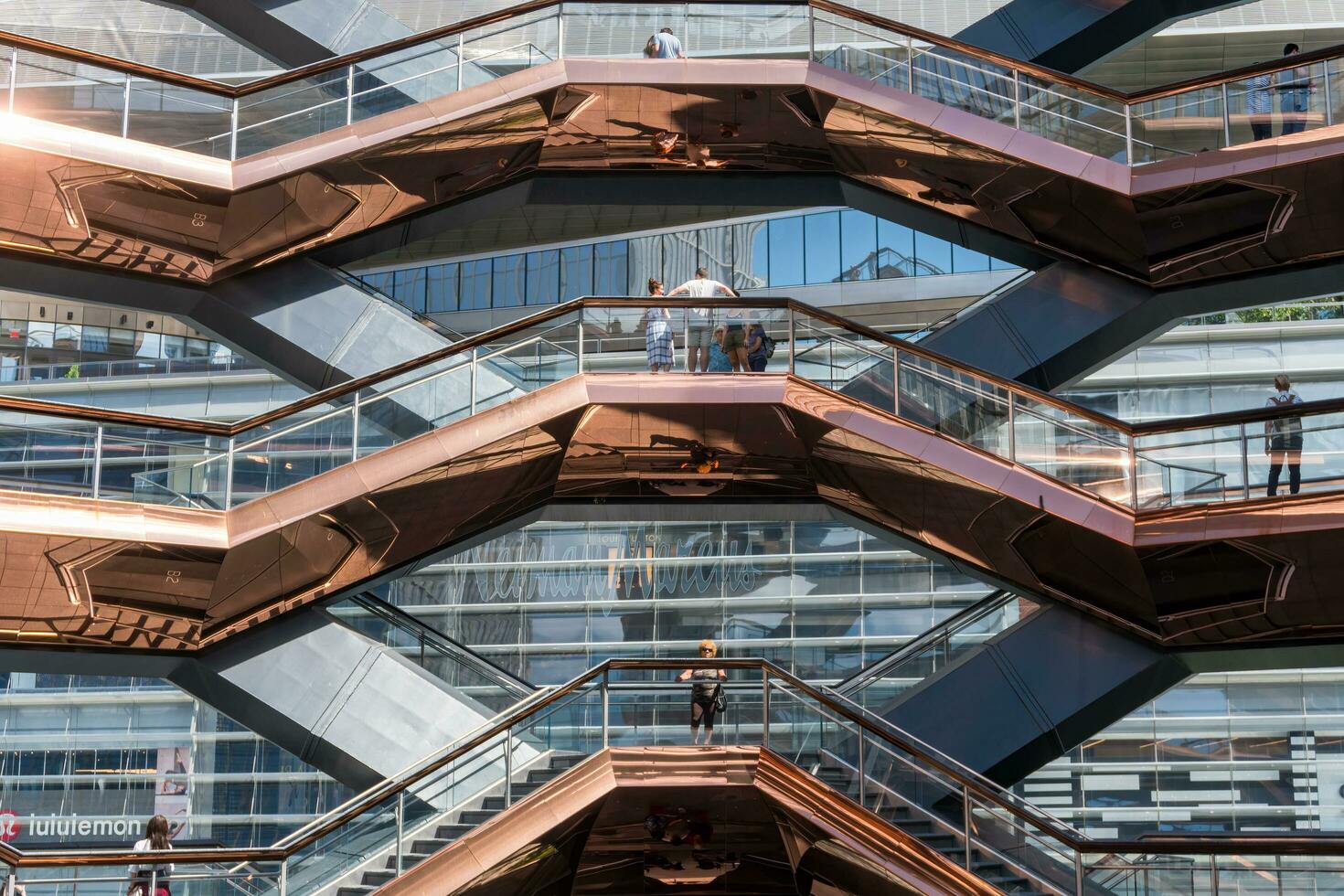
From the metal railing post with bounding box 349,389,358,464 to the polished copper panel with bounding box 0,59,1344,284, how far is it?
2.96 m

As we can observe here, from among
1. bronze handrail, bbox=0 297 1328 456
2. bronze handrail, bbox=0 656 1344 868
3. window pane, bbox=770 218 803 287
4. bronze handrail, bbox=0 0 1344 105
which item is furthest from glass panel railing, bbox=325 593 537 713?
window pane, bbox=770 218 803 287

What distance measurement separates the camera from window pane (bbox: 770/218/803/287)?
2731 centimetres

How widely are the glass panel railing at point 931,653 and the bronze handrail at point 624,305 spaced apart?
8.25ft

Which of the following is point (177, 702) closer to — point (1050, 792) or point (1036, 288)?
point (1050, 792)

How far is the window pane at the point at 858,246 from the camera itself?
26.8 meters

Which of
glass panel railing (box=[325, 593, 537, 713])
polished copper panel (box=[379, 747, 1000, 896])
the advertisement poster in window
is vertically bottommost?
the advertisement poster in window

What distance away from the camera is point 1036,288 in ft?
53.2

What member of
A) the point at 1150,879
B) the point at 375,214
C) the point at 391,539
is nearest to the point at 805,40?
the point at 375,214

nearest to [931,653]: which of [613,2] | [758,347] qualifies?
[758,347]

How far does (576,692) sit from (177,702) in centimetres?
1709

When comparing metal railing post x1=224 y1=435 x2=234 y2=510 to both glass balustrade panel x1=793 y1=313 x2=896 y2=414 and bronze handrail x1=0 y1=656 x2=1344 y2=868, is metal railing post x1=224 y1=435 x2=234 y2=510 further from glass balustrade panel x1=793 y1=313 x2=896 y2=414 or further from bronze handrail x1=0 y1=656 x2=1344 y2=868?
glass balustrade panel x1=793 y1=313 x2=896 y2=414

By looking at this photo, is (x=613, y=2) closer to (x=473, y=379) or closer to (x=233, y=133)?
(x=233, y=133)

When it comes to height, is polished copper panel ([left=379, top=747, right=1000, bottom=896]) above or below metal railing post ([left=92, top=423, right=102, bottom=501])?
below

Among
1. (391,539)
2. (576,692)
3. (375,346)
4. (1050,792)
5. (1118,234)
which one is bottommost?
(1050,792)
